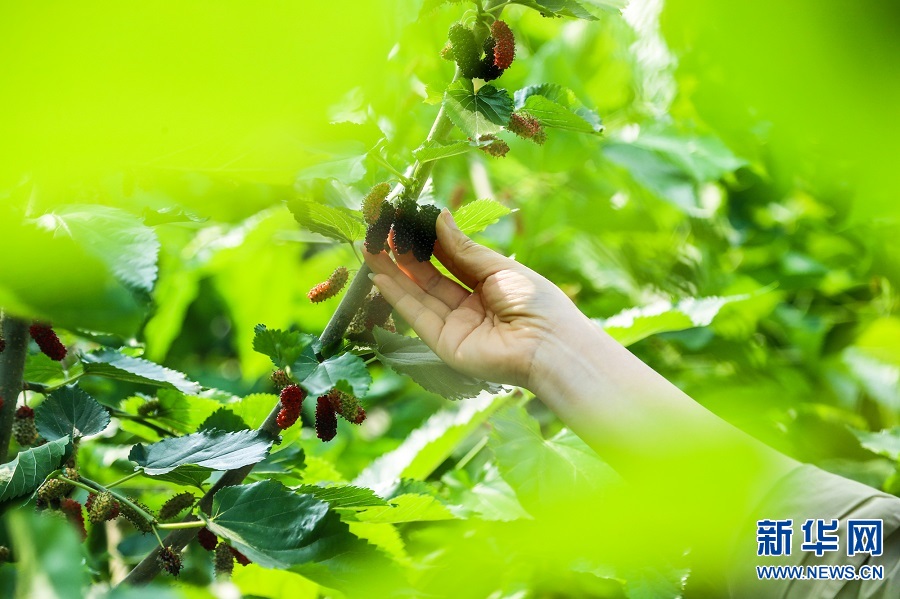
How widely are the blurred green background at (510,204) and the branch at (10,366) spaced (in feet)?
0.38

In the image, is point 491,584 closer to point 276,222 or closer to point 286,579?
point 286,579

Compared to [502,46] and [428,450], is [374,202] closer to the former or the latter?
[502,46]

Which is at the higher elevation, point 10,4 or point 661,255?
point 661,255

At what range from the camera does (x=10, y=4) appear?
0.33 ft

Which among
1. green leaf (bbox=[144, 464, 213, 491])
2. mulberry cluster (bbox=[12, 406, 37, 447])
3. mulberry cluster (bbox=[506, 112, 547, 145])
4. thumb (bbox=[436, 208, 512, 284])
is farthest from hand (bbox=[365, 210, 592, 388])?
mulberry cluster (bbox=[12, 406, 37, 447])

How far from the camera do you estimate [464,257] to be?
0.71 meters

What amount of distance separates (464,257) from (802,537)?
39cm

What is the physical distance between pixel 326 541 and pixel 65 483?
0.63 ft

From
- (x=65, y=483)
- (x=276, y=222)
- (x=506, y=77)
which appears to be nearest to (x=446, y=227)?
(x=65, y=483)

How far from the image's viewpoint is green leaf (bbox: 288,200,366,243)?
57 centimetres

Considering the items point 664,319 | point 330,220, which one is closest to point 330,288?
point 330,220

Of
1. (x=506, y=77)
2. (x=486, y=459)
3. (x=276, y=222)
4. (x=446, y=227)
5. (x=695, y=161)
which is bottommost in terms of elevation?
(x=486, y=459)

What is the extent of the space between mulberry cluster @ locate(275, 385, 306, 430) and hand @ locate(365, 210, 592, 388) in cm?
13

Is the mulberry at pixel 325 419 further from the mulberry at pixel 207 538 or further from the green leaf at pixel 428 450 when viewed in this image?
the green leaf at pixel 428 450
